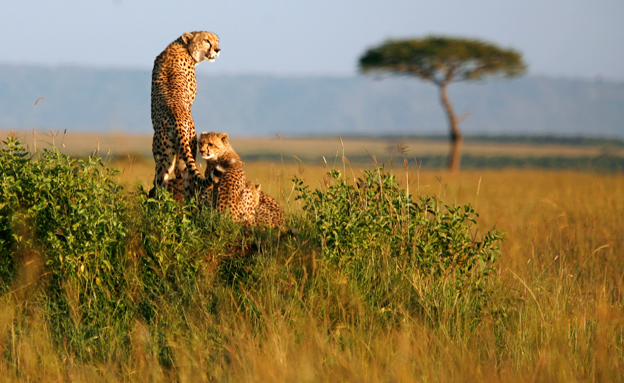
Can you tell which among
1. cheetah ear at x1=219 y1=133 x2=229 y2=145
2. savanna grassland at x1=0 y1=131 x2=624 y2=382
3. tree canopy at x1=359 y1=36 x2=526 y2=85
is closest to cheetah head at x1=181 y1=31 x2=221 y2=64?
cheetah ear at x1=219 y1=133 x2=229 y2=145

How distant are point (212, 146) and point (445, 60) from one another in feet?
85.3

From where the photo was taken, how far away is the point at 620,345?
3.57 meters

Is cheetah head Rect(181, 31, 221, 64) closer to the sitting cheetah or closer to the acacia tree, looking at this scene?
the sitting cheetah

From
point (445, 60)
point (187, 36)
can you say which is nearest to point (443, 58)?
point (445, 60)

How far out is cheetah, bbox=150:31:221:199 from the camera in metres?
4.77

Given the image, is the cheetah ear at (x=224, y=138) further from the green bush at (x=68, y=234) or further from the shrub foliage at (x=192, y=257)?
the green bush at (x=68, y=234)

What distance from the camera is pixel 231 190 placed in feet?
15.1

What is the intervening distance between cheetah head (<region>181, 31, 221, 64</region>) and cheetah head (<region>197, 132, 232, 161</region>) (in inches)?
24.2

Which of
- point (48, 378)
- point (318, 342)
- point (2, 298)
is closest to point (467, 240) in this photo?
point (318, 342)

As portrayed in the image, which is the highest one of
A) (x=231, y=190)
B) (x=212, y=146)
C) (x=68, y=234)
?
(x=212, y=146)

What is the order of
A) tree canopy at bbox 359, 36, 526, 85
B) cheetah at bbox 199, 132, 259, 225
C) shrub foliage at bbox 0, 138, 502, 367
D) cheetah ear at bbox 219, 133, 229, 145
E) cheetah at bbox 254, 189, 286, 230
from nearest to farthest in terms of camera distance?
shrub foliage at bbox 0, 138, 502, 367 → cheetah at bbox 199, 132, 259, 225 → cheetah at bbox 254, 189, 286, 230 → cheetah ear at bbox 219, 133, 229, 145 → tree canopy at bbox 359, 36, 526, 85

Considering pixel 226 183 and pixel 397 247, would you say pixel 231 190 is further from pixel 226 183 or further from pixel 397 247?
pixel 397 247

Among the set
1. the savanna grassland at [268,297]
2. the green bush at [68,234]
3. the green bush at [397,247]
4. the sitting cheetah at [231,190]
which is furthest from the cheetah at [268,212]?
the green bush at [68,234]

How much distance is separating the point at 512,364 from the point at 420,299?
74 centimetres
